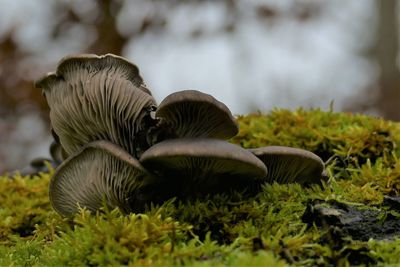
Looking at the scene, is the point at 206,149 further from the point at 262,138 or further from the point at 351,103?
the point at 351,103

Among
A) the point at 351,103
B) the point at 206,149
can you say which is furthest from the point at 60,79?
the point at 351,103

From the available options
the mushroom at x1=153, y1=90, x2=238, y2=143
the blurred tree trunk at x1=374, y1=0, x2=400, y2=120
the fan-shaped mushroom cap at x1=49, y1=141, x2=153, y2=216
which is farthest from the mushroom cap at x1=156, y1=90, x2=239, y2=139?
the blurred tree trunk at x1=374, y1=0, x2=400, y2=120

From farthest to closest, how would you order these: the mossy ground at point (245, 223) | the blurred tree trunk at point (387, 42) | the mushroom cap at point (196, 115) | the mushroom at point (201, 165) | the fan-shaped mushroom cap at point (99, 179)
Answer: the blurred tree trunk at point (387, 42) < the fan-shaped mushroom cap at point (99, 179) < the mushroom cap at point (196, 115) < the mushroom at point (201, 165) < the mossy ground at point (245, 223)

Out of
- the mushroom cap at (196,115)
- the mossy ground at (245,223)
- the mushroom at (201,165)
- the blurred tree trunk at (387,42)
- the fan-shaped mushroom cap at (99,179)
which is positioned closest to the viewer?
the mossy ground at (245,223)

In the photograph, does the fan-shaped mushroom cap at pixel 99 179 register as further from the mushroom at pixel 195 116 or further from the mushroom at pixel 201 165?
the mushroom at pixel 195 116

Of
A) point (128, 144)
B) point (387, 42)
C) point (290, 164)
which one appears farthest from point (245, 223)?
point (387, 42)

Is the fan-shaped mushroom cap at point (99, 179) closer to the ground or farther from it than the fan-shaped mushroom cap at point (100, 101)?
closer to the ground

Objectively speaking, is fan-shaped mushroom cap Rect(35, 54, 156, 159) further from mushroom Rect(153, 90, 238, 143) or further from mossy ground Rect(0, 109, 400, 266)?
mossy ground Rect(0, 109, 400, 266)

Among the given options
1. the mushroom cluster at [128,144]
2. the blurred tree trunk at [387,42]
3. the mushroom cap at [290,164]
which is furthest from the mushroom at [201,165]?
the blurred tree trunk at [387,42]
